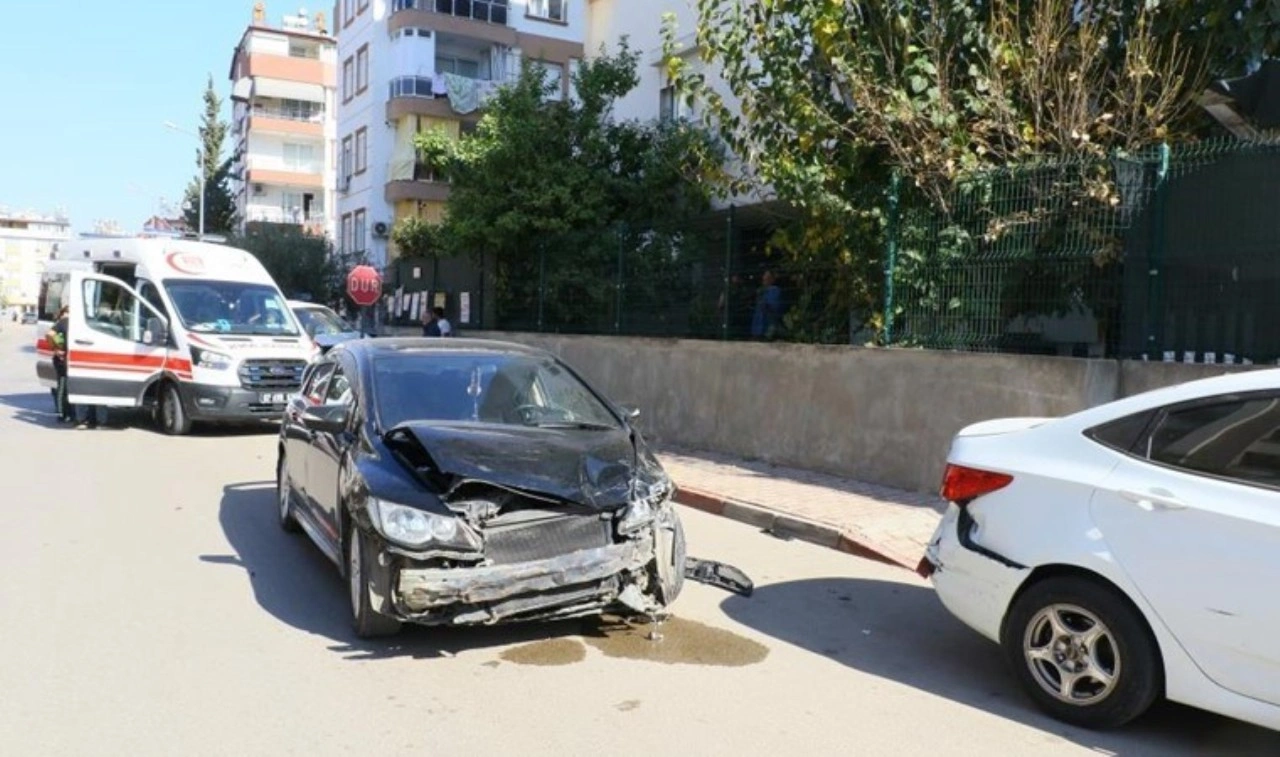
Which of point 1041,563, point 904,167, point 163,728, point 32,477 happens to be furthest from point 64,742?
point 904,167

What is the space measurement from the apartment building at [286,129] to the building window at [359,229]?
61.8ft

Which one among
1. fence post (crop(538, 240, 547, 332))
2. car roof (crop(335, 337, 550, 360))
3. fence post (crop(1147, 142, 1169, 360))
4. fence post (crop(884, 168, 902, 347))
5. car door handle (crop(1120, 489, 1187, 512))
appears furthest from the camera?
fence post (crop(538, 240, 547, 332))

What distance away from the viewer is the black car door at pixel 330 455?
581 cm

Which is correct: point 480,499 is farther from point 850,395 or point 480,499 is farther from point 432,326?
point 432,326

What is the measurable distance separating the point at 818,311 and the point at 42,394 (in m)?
15.7

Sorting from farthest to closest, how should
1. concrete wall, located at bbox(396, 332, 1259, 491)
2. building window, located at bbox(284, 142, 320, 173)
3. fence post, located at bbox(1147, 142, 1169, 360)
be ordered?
1. building window, located at bbox(284, 142, 320, 173)
2. concrete wall, located at bbox(396, 332, 1259, 491)
3. fence post, located at bbox(1147, 142, 1169, 360)

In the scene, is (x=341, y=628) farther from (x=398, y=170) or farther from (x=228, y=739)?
(x=398, y=170)

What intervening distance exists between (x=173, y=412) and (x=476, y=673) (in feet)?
35.1

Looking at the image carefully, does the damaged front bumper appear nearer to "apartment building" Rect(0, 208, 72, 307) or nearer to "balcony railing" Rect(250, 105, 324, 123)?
"balcony railing" Rect(250, 105, 324, 123)

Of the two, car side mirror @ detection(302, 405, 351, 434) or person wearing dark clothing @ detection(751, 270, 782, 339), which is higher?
person wearing dark clothing @ detection(751, 270, 782, 339)

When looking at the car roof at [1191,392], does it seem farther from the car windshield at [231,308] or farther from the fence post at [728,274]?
the car windshield at [231,308]

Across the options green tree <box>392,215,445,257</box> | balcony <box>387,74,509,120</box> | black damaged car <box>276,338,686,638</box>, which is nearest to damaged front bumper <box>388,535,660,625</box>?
black damaged car <box>276,338,686,638</box>

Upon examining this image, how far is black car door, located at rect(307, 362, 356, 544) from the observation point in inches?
229

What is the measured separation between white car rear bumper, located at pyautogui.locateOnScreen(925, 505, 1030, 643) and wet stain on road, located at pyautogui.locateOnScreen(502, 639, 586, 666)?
6.03ft
